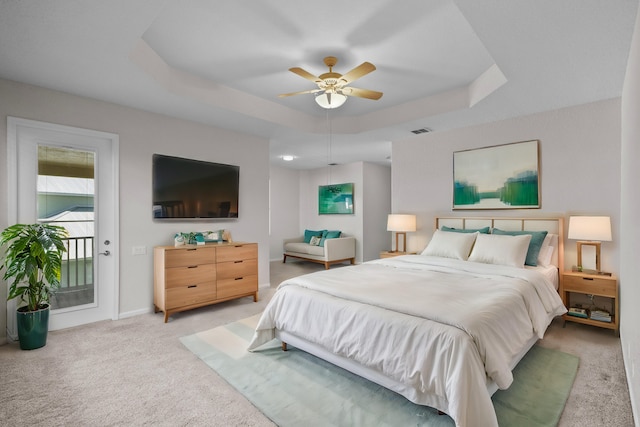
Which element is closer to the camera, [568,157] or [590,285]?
[590,285]

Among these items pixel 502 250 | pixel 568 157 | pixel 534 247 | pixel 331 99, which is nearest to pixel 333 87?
pixel 331 99

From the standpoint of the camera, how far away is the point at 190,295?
369 cm

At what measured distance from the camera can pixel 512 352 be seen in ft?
6.61

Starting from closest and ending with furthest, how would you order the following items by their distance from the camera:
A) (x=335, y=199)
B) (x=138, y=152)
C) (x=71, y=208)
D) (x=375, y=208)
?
(x=71, y=208) < (x=138, y=152) < (x=375, y=208) < (x=335, y=199)

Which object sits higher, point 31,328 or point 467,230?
point 467,230

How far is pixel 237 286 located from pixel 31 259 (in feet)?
6.88

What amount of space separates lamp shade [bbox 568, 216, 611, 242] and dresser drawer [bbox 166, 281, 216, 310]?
4135 millimetres

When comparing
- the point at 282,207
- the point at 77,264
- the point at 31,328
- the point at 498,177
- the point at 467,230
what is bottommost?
the point at 31,328

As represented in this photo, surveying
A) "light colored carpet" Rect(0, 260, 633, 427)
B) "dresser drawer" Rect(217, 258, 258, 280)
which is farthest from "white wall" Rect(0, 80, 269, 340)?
"light colored carpet" Rect(0, 260, 633, 427)

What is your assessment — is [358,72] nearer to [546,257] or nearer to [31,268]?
[546,257]

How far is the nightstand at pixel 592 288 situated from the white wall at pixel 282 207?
6171 mm

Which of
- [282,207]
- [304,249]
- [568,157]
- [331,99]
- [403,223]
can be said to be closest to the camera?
[331,99]

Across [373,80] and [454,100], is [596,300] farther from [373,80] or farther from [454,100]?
[373,80]

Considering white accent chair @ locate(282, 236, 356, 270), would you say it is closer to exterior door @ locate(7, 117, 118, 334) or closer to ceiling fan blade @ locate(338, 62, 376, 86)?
exterior door @ locate(7, 117, 118, 334)
